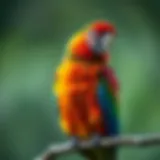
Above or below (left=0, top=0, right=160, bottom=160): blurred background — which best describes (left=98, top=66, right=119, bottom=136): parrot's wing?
below

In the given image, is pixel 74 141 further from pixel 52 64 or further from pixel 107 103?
pixel 52 64

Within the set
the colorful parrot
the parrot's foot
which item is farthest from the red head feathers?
the parrot's foot

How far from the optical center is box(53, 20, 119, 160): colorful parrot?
48.1 inches

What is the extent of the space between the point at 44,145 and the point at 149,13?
0.35 meters

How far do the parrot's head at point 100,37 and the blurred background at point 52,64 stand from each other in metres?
0.17

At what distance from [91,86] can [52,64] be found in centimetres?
21

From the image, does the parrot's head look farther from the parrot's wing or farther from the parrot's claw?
the parrot's claw

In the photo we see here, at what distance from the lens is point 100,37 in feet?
4.00

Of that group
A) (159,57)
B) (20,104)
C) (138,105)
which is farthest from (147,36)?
(20,104)

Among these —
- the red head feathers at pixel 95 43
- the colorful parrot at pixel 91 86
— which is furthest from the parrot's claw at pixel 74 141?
the red head feathers at pixel 95 43

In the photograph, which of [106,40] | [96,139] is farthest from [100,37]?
[96,139]

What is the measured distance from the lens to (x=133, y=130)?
1.40 metres

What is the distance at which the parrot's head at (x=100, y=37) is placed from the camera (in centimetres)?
122

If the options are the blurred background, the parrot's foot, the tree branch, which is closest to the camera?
the tree branch
